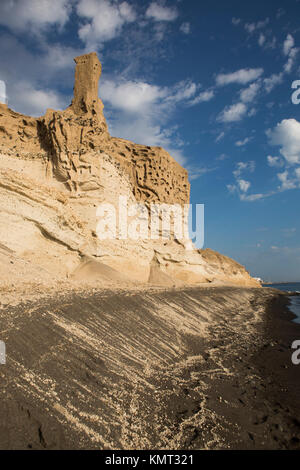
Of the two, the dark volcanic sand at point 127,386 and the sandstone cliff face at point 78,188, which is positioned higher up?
the sandstone cliff face at point 78,188

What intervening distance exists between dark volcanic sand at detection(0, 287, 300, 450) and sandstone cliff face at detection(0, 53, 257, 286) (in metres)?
6.30

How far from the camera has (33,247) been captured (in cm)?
1156

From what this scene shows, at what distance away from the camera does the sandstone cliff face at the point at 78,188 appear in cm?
1173

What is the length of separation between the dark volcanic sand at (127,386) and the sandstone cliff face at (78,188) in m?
6.30

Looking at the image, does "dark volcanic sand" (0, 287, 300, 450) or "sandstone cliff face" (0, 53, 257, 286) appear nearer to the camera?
"dark volcanic sand" (0, 287, 300, 450)

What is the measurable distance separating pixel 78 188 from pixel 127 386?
1350cm

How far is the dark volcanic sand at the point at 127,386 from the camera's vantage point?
2.74 meters

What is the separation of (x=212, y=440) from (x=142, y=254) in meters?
14.6

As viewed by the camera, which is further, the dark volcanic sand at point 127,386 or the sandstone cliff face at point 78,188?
the sandstone cliff face at point 78,188

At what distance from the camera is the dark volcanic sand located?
2.74 meters

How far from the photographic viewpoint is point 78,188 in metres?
15.3

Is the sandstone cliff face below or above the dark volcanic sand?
above
